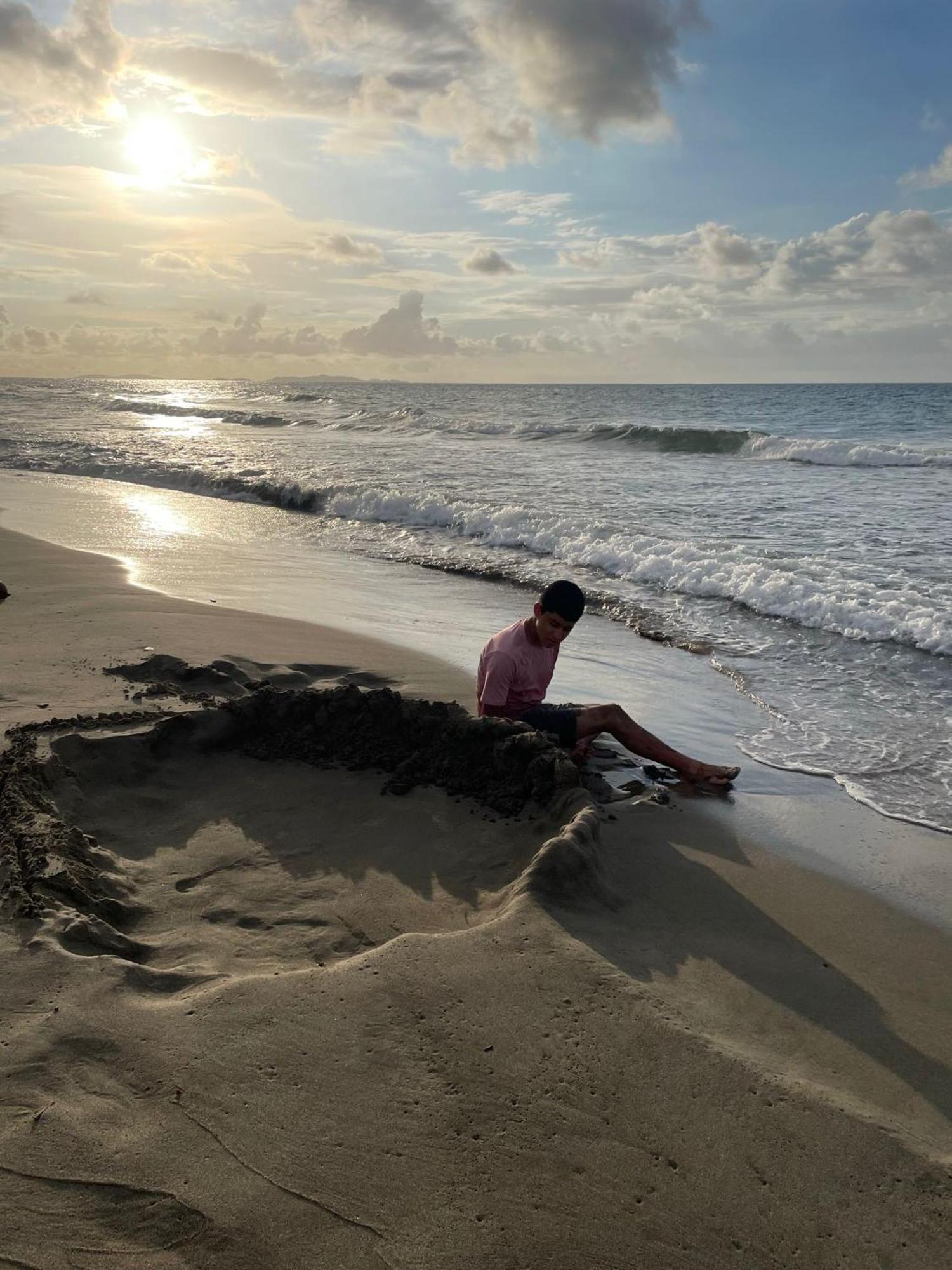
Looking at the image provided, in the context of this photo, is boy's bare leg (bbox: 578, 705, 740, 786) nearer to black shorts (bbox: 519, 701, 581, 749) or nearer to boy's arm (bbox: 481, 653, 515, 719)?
black shorts (bbox: 519, 701, 581, 749)

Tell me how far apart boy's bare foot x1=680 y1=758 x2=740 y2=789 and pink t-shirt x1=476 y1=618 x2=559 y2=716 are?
885 mm

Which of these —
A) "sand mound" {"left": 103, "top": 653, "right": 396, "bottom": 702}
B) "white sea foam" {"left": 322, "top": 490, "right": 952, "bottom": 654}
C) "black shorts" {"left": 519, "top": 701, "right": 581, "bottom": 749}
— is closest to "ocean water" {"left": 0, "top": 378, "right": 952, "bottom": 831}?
"white sea foam" {"left": 322, "top": 490, "right": 952, "bottom": 654}

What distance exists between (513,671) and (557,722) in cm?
37

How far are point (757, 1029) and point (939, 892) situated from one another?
61.3 inches

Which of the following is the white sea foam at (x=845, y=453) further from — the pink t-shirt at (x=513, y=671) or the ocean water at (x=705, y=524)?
the pink t-shirt at (x=513, y=671)

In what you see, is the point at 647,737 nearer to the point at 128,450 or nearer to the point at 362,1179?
the point at 362,1179

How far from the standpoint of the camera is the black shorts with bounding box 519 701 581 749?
488 cm

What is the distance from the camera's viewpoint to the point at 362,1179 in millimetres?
2082

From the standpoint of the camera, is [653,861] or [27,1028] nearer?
[27,1028]

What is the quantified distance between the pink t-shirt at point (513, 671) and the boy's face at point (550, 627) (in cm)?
7

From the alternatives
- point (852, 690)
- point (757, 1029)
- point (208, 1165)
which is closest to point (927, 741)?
point (852, 690)

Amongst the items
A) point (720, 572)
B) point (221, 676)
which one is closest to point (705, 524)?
point (720, 572)

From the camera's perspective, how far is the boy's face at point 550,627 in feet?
15.4

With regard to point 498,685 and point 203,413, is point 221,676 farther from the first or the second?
point 203,413
